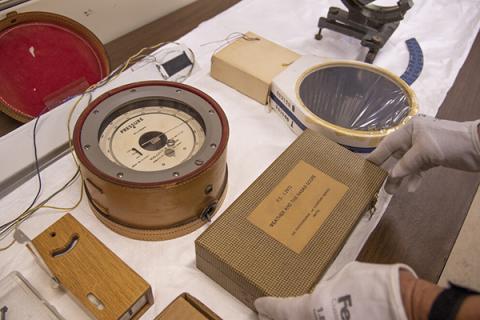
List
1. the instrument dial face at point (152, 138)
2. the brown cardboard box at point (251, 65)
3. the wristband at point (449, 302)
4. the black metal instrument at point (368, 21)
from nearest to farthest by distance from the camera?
1. the wristband at point (449, 302)
2. the instrument dial face at point (152, 138)
3. the brown cardboard box at point (251, 65)
4. the black metal instrument at point (368, 21)

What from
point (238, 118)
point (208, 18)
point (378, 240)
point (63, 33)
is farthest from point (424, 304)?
point (208, 18)

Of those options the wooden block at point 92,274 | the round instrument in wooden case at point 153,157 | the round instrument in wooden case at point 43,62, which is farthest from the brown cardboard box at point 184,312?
the round instrument in wooden case at point 43,62

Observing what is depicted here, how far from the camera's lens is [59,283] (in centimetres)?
69

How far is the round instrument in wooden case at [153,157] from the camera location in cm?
68

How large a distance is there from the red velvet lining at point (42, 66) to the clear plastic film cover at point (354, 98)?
1.92 feet

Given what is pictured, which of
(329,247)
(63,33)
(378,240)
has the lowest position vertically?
(378,240)

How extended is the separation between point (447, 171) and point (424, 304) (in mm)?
664

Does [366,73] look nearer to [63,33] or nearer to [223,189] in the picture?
[223,189]

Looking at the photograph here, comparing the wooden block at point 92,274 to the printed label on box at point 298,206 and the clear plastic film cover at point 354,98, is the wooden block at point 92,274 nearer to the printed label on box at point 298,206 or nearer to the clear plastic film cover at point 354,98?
the printed label on box at point 298,206

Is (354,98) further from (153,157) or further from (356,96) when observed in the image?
(153,157)

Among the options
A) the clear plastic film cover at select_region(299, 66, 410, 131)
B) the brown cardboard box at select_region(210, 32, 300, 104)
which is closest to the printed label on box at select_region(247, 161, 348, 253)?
the clear plastic film cover at select_region(299, 66, 410, 131)

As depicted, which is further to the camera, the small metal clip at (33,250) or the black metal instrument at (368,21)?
the black metal instrument at (368,21)

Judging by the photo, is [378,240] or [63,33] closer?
[378,240]

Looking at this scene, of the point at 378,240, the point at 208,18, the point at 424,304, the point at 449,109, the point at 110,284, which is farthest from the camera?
the point at 208,18
